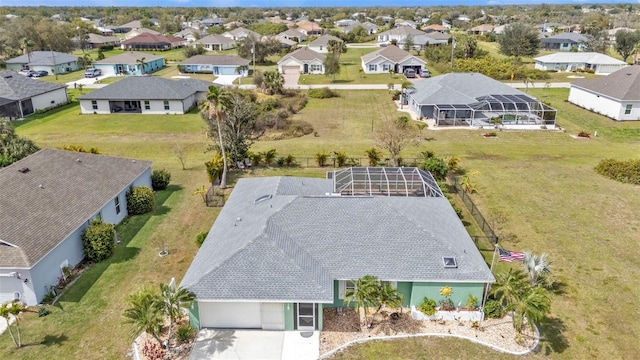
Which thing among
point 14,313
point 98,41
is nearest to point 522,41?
point 14,313

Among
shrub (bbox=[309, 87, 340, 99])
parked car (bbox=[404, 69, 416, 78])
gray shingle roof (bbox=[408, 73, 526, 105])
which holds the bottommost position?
shrub (bbox=[309, 87, 340, 99])

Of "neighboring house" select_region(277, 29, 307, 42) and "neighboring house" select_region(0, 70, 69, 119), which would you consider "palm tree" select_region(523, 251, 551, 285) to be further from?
"neighboring house" select_region(277, 29, 307, 42)

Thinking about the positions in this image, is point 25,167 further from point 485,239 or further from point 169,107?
point 169,107

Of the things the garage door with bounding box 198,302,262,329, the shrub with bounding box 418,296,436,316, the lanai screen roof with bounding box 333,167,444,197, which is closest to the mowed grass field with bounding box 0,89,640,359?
the shrub with bounding box 418,296,436,316

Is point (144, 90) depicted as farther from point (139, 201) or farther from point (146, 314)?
point (146, 314)

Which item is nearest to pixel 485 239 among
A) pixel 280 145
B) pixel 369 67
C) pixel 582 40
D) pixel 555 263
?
pixel 555 263

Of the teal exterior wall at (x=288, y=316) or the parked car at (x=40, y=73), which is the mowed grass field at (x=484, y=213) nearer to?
the teal exterior wall at (x=288, y=316)
